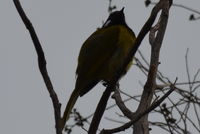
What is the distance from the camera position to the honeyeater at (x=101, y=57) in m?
4.35

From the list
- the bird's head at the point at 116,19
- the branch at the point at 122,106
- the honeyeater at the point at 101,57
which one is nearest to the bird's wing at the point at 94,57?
the honeyeater at the point at 101,57

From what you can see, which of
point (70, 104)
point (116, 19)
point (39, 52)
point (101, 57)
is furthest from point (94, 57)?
point (39, 52)

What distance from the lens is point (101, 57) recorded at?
445 centimetres

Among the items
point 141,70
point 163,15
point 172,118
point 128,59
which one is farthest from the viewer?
point 141,70

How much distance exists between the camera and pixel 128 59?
2.64 m

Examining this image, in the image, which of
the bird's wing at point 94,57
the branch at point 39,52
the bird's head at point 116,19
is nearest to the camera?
the branch at point 39,52

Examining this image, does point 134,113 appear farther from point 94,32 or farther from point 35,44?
point 94,32

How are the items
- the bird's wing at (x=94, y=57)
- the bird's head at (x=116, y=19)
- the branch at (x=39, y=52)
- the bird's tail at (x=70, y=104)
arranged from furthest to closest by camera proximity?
the bird's head at (x=116, y=19) < the bird's wing at (x=94, y=57) < the bird's tail at (x=70, y=104) < the branch at (x=39, y=52)

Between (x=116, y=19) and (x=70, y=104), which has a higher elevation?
(x=116, y=19)

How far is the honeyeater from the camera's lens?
435 centimetres

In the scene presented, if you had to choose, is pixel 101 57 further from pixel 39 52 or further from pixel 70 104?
pixel 39 52

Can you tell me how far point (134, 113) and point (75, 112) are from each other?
1058 mm

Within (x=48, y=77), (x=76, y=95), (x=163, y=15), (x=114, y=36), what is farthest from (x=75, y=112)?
(x=48, y=77)

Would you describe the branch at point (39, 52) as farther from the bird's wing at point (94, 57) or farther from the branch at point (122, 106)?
the bird's wing at point (94, 57)
